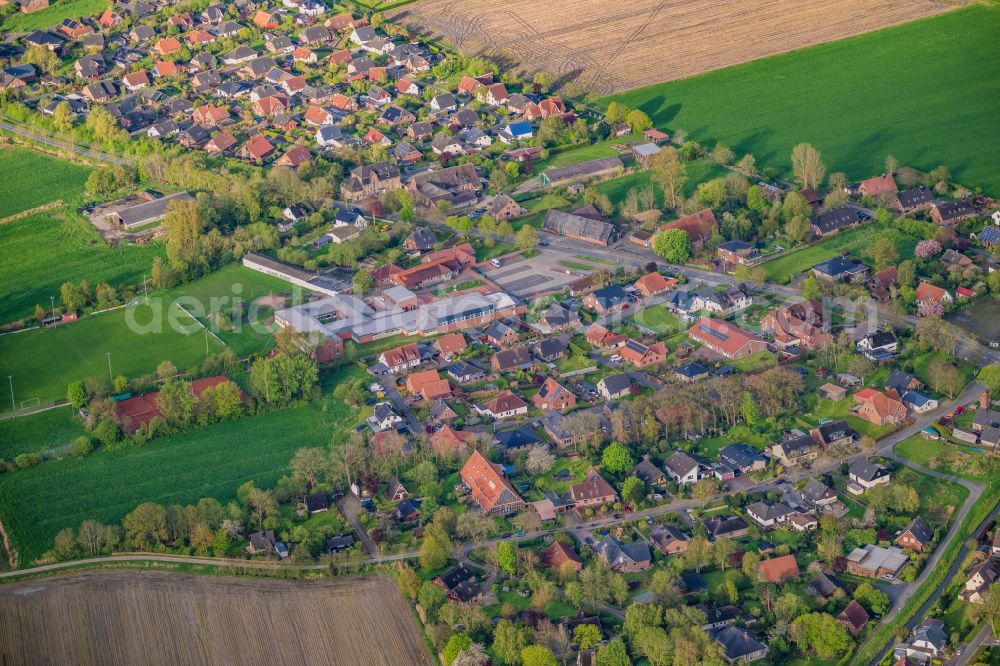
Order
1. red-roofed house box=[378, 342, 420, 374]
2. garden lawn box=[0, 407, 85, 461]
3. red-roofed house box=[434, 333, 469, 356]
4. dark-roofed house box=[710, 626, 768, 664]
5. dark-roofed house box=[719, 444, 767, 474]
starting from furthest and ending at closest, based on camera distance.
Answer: red-roofed house box=[434, 333, 469, 356]
red-roofed house box=[378, 342, 420, 374]
garden lawn box=[0, 407, 85, 461]
dark-roofed house box=[719, 444, 767, 474]
dark-roofed house box=[710, 626, 768, 664]

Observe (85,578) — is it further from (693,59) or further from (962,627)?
(693,59)

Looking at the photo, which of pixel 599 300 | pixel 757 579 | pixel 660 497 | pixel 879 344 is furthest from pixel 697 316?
pixel 757 579

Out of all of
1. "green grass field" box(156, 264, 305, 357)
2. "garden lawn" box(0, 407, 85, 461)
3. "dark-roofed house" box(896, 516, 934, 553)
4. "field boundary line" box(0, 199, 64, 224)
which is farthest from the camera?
"field boundary line" box(0, 199, 64, 224)

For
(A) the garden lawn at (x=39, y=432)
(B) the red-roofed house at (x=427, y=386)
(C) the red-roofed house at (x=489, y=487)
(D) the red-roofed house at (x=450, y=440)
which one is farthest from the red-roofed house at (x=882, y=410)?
(A) the garden lawn at (x=39, y=432)

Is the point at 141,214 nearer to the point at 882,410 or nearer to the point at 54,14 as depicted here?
the point at 54,14

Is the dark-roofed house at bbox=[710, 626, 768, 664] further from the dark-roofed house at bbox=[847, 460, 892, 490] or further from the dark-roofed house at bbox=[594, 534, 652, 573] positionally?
the dark-roofed house at bbox=[847, 460, 892, 490]

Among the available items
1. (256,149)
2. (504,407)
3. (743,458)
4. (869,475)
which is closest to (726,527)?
(743,458)

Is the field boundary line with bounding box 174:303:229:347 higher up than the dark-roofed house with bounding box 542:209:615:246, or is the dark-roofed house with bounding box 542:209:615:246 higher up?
the dark-roofed house with bounding box 542:209:615:246

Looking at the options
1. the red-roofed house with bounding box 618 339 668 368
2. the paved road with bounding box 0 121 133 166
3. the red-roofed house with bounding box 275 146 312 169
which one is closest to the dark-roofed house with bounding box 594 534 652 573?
the red-roofed house with bounding box 618 339 668 368
